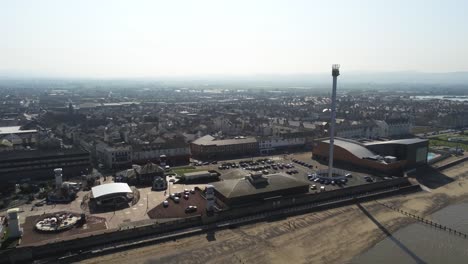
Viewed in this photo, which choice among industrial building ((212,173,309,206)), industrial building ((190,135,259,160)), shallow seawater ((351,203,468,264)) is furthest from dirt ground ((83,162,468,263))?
industrial building ((190,135,259,160))

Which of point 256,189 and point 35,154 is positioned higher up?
point 35,154

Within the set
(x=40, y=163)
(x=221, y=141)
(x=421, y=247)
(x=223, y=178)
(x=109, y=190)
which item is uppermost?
(x=40, y=163)

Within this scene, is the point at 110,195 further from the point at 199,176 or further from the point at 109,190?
the point at 199,176

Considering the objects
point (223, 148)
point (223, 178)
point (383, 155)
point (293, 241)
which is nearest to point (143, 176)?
point (223, 178)

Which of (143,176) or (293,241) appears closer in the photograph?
(293,241)

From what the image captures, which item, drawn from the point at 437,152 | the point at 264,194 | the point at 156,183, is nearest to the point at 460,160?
the point at 437,152

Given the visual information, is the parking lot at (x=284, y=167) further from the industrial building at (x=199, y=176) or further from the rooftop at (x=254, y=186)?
the rooftop at (x=254, y=186)

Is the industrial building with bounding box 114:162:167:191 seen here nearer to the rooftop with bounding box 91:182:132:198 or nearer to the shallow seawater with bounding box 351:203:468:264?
the rooftop with bounding box 91:182:132:198
